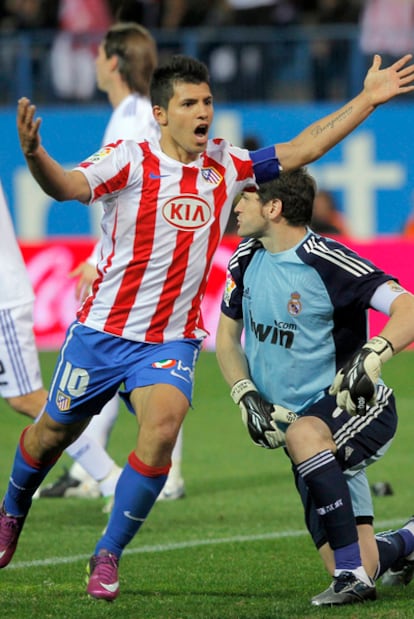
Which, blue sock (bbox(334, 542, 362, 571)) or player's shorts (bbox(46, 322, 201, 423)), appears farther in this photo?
player's shorts (bbox(46, 322, 201, 423))

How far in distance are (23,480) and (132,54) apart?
3.36 m

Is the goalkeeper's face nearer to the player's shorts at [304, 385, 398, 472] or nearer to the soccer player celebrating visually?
the soccer player celebrating

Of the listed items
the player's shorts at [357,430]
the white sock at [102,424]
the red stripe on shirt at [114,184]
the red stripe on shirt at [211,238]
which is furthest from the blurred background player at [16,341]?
the player's shorts at [357,430]

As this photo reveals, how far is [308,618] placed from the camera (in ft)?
17.3

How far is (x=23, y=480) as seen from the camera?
6359 millimetres

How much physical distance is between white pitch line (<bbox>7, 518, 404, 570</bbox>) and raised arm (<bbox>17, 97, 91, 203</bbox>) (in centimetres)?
206

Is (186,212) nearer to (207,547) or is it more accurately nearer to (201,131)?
(201,131)

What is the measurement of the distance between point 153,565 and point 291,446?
152 cm

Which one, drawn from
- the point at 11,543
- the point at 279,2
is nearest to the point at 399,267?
the point at 279,2

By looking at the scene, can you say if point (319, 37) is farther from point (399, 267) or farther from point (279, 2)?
point (399, 267)

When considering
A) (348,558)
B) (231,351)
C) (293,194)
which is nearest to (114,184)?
(293,194)

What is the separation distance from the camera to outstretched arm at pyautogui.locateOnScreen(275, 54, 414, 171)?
5.96 meters

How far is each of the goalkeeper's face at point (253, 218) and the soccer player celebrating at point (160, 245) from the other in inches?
3.7

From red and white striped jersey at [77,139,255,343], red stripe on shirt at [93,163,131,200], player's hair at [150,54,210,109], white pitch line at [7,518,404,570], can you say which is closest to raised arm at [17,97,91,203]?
red stripe on shirt at [93,163,131,200]
